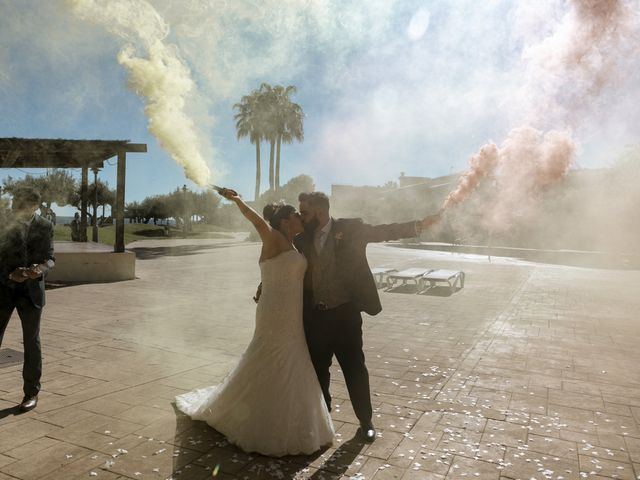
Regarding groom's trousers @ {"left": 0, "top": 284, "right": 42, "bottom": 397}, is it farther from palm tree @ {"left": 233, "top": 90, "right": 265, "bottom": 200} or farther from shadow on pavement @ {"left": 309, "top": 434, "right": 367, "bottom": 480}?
palm tree @ {"left": 233, "top": 90, "right": 265, "bottom": 200}

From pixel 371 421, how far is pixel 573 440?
1.61 metres

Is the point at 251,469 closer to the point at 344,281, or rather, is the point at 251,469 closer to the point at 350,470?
the point at 350,470

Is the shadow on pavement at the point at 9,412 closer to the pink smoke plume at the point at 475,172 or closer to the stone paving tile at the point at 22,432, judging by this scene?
the stone paving tile at the point at 22,432

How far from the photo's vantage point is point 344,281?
143 inches

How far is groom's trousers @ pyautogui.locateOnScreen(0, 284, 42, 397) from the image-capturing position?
3.95 metres

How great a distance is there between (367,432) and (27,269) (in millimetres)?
3093

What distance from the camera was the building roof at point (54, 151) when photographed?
487 inches

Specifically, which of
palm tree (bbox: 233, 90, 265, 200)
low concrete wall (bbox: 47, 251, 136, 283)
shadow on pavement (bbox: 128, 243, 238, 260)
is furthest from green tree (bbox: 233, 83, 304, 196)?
low concrete wall (bbox: 47, 251, 136, 283)

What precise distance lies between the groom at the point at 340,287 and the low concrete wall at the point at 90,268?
1089 centimetres

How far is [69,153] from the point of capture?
13.7 meters

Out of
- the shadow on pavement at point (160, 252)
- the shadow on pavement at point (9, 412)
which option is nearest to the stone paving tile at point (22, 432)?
the shadow on pavement at point (9, 412)

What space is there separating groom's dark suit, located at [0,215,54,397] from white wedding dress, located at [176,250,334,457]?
5.63 feet

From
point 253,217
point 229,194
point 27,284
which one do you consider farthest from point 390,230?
point 27,284

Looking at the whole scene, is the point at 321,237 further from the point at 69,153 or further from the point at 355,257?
the point at 69,153
